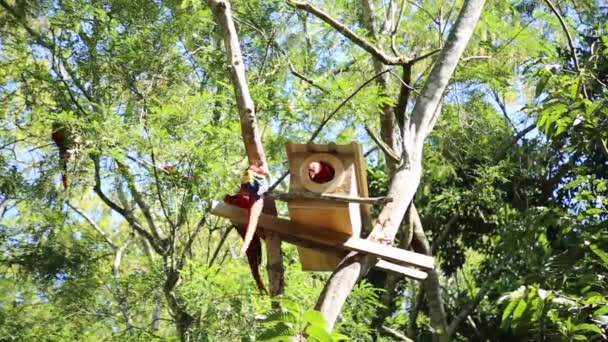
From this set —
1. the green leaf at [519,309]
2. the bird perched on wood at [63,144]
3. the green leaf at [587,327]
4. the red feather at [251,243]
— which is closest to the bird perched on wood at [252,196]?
the red feather at [251,243]

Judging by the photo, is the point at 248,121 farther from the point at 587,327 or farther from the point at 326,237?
the point at 587,327

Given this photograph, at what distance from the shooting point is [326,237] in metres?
2.79

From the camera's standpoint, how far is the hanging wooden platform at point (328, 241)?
2.65 meters

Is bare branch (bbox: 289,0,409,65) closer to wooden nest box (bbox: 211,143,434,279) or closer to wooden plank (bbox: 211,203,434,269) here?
wooden nest box (bbox: 211,143,434,279)

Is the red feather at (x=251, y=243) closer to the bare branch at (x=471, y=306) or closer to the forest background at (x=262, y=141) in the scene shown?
the forest background at (x=262, y=141)

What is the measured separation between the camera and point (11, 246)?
18.7 feet

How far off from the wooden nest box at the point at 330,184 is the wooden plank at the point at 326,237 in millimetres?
27

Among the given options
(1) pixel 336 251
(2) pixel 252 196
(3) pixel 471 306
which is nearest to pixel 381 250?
(1) pixel 336 251

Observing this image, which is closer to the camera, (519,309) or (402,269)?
(519,309)

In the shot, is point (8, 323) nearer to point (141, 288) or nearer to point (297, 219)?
point (141, 288)

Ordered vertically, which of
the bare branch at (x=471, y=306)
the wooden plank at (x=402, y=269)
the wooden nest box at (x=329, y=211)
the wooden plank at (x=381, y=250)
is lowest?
the bare branch at (x=471, y=306)

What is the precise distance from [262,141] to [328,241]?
1.77 m

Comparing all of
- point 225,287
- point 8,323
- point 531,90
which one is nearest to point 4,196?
point 8,323

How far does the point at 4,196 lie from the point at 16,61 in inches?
42.2
